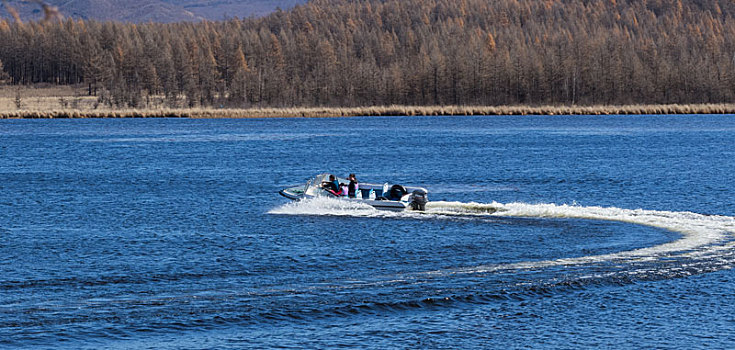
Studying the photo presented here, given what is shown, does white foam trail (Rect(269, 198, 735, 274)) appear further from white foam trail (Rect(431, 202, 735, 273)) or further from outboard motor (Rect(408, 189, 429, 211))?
outboard motor (Rect(408, 189, 429, 211))

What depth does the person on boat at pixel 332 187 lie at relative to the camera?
38.2 m

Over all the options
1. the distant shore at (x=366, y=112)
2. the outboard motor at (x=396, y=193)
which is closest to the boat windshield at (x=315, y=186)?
the outboard motor at (x=396, y=193)

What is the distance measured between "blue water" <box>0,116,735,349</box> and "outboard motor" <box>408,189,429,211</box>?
38 centimetres

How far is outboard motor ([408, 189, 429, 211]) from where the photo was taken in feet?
121

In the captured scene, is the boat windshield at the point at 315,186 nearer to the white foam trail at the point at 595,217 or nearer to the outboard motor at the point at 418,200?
the white foam trail at the point at 595,217

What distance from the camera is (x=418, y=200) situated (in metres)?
36.9

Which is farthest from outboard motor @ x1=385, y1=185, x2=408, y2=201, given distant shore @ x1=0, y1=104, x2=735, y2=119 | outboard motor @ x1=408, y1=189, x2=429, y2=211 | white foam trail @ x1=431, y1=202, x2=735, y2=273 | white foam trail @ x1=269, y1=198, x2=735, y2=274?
distant shore @ x1=0, y1=104, x2=735, y2=119

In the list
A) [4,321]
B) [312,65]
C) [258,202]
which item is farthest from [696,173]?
[312,65]

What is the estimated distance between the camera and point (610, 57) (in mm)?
172375

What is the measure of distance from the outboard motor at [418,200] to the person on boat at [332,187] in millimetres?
3014

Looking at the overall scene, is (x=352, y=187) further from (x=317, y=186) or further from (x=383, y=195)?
(x=317, y=186)

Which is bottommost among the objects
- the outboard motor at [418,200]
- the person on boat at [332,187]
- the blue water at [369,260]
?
the blue water at [369,260]

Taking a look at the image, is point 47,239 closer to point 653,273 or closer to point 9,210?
point 9,210

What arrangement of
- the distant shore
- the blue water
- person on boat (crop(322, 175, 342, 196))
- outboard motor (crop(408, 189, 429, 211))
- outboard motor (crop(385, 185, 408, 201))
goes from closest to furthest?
1. the blue water
2. outboard motor (crop(408, 189, 429, 211))
3. outboard motor (crop(385, 185, 408, 201))
4. person on boat (crop(322, 175, 342, 196))
5. the distant shore
